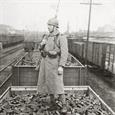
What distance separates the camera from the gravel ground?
23.5 feet

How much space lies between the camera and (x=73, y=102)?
5141 millimetres

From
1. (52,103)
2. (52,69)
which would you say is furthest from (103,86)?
(52,69)

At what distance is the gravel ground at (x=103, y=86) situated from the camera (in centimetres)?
718

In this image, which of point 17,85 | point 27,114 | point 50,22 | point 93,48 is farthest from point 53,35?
point 93,48

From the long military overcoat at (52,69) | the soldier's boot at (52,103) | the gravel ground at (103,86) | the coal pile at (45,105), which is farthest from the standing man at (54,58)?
the gravel ground at (103,86)

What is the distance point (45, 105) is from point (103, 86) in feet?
16.2

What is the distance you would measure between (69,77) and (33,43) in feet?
63.2

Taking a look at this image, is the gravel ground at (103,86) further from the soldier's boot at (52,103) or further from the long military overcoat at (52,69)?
the long military overcoat at (52,69)

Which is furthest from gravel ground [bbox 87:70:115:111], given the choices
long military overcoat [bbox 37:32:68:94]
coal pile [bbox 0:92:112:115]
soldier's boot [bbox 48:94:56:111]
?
long military overcoat [bbox 37:32:68:94]

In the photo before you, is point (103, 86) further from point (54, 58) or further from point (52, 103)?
point (54, 58)

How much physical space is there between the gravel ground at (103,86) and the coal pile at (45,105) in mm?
1399

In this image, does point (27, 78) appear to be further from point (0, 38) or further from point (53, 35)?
point (0, 38)

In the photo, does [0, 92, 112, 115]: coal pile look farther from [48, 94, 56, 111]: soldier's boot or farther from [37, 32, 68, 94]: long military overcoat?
[37, 32, 68, 94]: long military overcoat

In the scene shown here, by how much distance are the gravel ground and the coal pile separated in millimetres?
1399
